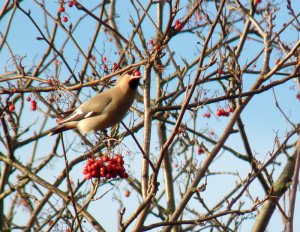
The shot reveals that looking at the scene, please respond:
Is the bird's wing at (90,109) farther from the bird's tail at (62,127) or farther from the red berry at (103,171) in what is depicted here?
the red berry at (103,171)

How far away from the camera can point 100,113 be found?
5254mm

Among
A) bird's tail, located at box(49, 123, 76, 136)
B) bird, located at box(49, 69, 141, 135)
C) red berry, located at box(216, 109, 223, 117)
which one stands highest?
red berry, located at box(216, 109, 223, 117)

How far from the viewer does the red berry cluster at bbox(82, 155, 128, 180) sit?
4.01 metres

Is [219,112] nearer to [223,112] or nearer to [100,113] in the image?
[223,112]

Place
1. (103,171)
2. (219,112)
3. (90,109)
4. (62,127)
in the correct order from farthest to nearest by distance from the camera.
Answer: (219,112) → (90,109) → (62,127) → (103,171)

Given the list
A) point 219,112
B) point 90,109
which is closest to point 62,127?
Result: point 90,109

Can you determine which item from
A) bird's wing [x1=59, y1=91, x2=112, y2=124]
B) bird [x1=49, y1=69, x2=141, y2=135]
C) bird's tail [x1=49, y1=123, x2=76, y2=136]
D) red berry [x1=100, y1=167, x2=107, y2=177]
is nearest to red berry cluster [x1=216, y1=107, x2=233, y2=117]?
bird [x1=49, y1=69, x2=141, y2=135]

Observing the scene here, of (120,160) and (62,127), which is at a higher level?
(62,127)

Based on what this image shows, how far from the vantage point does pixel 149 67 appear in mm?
5020

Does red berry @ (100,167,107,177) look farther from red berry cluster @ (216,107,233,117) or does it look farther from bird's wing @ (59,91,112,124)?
red berry cluster @ (216,107,233,117)

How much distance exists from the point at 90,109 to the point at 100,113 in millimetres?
87

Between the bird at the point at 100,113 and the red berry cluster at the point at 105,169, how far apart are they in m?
1.09

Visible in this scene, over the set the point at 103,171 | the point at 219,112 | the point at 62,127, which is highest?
the point at 219,112

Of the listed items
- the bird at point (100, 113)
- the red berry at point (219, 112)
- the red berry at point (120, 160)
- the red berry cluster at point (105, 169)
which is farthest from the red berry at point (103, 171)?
the red berry at point (219, 112)
